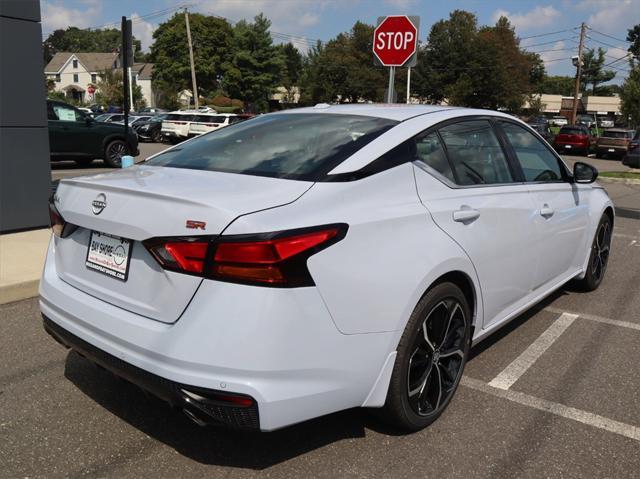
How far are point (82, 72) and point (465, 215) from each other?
9933 centimetres

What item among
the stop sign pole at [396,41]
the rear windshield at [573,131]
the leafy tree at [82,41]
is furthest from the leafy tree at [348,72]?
the leafy tree at [82,41]

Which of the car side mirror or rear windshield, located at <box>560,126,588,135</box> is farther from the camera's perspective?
rear windshield, located at <box>560,126,588,135</box>

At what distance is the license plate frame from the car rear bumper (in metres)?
0.17

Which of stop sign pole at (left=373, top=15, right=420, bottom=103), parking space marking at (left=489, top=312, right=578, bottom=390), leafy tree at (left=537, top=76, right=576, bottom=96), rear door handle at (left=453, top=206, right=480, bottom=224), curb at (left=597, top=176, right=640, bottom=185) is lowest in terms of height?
parking space marking at (left=489, top=312, right=578, bottom=390)

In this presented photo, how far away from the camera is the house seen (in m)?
89.9

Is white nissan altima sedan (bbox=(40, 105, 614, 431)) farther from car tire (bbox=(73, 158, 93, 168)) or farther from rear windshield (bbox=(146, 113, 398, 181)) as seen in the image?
car tire (bbox=(73, 158, 93, 168))

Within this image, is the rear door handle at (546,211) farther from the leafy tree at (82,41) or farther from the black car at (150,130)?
the leafy tree at (82,41)

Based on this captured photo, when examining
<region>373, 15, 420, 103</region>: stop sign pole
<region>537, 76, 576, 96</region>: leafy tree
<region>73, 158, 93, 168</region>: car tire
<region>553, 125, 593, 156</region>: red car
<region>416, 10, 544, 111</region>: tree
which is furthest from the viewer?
<region>537, 76, 576, 96</region>: leafy tree

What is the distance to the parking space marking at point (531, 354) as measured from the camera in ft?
11.9

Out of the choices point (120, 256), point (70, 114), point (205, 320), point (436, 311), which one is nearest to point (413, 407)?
point (436, 311)

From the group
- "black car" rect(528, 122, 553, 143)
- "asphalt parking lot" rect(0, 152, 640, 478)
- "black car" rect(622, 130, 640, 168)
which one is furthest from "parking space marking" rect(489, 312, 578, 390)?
"black car" rect(528, 122, 553, 143)

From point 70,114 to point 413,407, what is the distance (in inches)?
546

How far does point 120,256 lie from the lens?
8.38 ft

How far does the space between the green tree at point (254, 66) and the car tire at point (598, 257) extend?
63.8m
